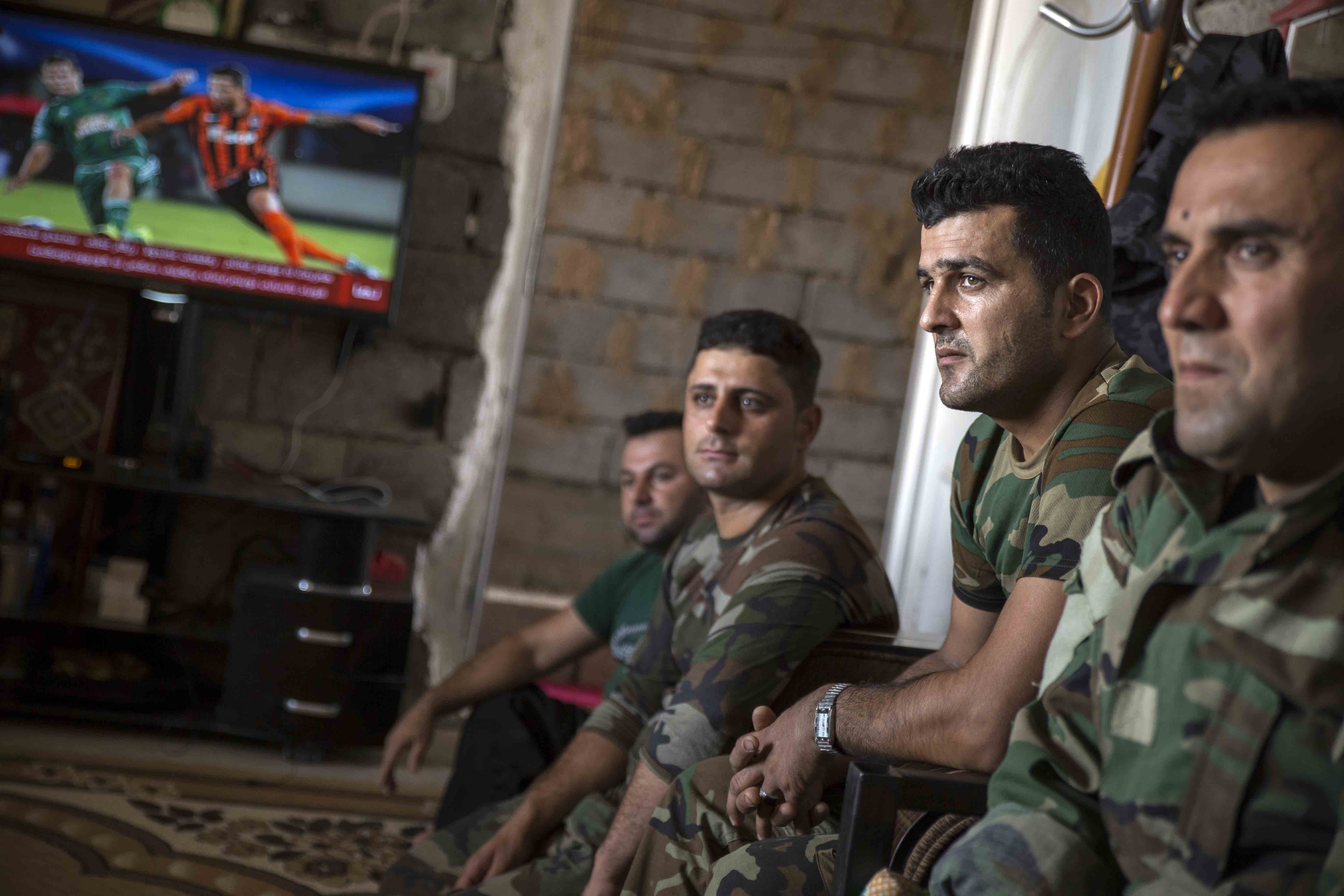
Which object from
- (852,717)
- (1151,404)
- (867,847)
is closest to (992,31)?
(1151,404)

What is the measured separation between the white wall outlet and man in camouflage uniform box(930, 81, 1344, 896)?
9.20 ft

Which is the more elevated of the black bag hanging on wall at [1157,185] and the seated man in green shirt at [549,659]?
the black bag hanging on wall at [1157,185]

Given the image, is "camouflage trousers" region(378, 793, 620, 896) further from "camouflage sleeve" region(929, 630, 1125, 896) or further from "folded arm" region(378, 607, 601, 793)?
"camouflage sleeve" region(929, 630, 1125, 896)

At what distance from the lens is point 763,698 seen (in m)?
1.55

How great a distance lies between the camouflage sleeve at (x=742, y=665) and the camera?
155cm

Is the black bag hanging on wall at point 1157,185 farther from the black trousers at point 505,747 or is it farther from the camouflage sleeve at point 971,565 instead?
the black trousers at point 505,747

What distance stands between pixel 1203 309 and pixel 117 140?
3.03 meters

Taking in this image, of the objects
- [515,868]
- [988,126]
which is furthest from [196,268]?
[988,126]

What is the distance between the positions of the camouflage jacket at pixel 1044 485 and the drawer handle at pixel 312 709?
1.94m

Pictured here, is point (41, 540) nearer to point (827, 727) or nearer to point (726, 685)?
point (726, 685)

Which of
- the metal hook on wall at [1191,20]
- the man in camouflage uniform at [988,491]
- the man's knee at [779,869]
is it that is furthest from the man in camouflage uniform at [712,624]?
the metal hook on wall at [1191,20]

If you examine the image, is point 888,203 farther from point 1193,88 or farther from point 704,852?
point 704,852

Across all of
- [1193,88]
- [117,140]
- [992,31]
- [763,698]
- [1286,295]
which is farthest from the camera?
[117,140]

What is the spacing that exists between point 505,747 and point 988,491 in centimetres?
118
